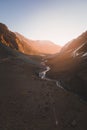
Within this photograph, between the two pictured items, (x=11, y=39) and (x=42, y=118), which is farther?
(x=11, y=39)

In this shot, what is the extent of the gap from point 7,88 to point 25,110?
1198 cm

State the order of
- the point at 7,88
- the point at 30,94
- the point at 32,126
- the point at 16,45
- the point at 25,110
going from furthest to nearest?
the point at 16,45
the point at 7,88
the point at 30,94
the point at 25,110
the point at 32,126

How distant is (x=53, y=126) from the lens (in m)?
23.6

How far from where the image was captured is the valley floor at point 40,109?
23.9 meters

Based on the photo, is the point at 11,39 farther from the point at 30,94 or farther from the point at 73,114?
the point at 73,114

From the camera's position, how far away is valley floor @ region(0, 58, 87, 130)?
23.9m

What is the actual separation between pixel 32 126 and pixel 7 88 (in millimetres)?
16825

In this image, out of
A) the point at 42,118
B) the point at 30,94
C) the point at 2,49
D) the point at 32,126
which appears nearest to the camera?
the point at 32,126

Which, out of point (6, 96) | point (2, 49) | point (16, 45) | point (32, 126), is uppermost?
point (16, 45)

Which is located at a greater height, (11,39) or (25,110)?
(11,39)

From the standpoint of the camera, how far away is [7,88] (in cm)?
3909

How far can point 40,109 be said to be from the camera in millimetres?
28578

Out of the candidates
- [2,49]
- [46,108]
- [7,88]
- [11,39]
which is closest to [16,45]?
[11,39]

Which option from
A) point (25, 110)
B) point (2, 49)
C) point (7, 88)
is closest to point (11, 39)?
point (2, 49)
